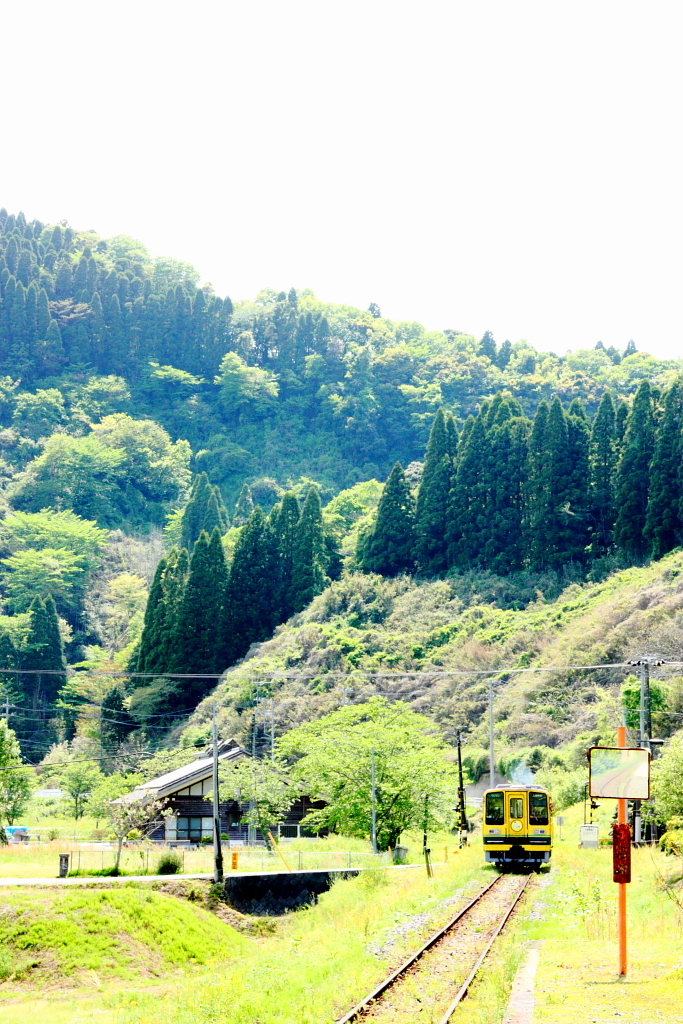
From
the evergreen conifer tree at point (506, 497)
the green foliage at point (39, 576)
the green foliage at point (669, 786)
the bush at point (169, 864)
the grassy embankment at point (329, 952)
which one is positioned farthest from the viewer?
the green foliage at point (39, 576)

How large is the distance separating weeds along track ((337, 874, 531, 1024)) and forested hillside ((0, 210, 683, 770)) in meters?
30.3

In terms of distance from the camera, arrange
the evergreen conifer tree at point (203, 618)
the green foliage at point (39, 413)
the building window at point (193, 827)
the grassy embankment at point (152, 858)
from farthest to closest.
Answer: the green foliage at point (39, 413)
the evergreen conifer tree at point (203, 618)
the building window at point (193, 827)
the grassy embankment at point (152, 858)

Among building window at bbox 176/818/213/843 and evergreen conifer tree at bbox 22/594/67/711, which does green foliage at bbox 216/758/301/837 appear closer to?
building window at bbox 176/818/213/843

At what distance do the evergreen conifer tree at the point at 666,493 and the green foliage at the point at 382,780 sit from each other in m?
28.6

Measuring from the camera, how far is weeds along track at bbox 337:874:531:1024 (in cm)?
1364

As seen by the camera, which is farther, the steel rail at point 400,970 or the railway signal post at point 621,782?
the railway signal post at point 621,782

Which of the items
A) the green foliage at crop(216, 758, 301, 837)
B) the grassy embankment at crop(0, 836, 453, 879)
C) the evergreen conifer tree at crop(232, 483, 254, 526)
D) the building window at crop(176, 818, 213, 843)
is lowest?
the building window at crop(176, 818, 213, 843)

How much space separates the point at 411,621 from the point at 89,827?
88.8 feet

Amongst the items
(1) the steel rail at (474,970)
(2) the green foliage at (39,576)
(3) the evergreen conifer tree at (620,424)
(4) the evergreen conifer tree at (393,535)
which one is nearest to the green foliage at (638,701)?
(1) the steel rail at (474,970)

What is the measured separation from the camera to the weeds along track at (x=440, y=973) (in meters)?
13.6

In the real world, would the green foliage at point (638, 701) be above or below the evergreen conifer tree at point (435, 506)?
below

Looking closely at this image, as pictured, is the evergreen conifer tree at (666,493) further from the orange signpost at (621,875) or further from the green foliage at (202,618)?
the orange signpost at (621,875)

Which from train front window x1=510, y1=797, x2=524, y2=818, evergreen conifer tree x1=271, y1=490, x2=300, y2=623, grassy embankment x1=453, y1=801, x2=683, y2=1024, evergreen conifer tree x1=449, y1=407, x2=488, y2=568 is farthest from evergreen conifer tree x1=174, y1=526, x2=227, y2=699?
grassy embankment x1=453, y1=801, x2=683, y2=1024

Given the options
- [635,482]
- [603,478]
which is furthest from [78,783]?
[603,478]
